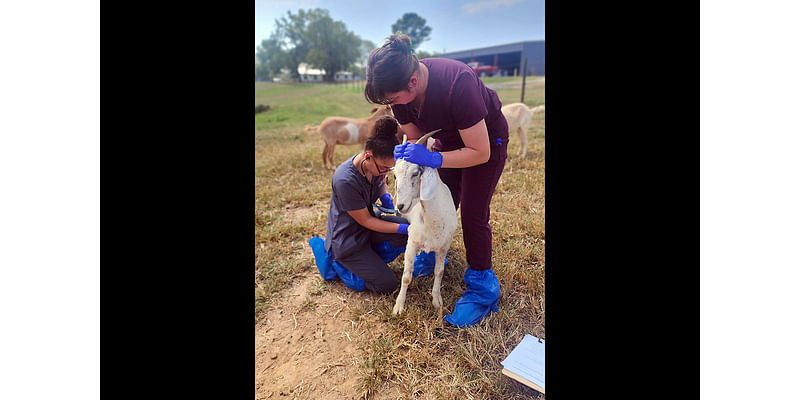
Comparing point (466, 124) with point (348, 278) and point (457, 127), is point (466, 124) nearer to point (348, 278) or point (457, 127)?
point (457, 127)

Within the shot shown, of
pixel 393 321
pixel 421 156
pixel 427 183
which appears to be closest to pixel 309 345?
pixel 393 321

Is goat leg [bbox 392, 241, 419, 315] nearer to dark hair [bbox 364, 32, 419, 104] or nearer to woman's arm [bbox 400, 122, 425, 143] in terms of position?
woman's arm [bbox 400, 122, 425, 143]

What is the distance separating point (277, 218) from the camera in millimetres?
4207

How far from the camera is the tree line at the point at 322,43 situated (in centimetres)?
305

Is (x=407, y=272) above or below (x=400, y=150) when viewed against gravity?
below

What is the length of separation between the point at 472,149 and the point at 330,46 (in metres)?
4.06

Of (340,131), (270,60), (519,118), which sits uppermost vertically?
(270,60)

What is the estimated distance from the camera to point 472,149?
183 cm

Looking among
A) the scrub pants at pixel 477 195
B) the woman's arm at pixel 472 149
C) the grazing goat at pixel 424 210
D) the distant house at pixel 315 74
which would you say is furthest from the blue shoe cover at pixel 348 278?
the distant house at pixel 315 74

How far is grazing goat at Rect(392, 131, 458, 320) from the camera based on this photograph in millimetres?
1903
